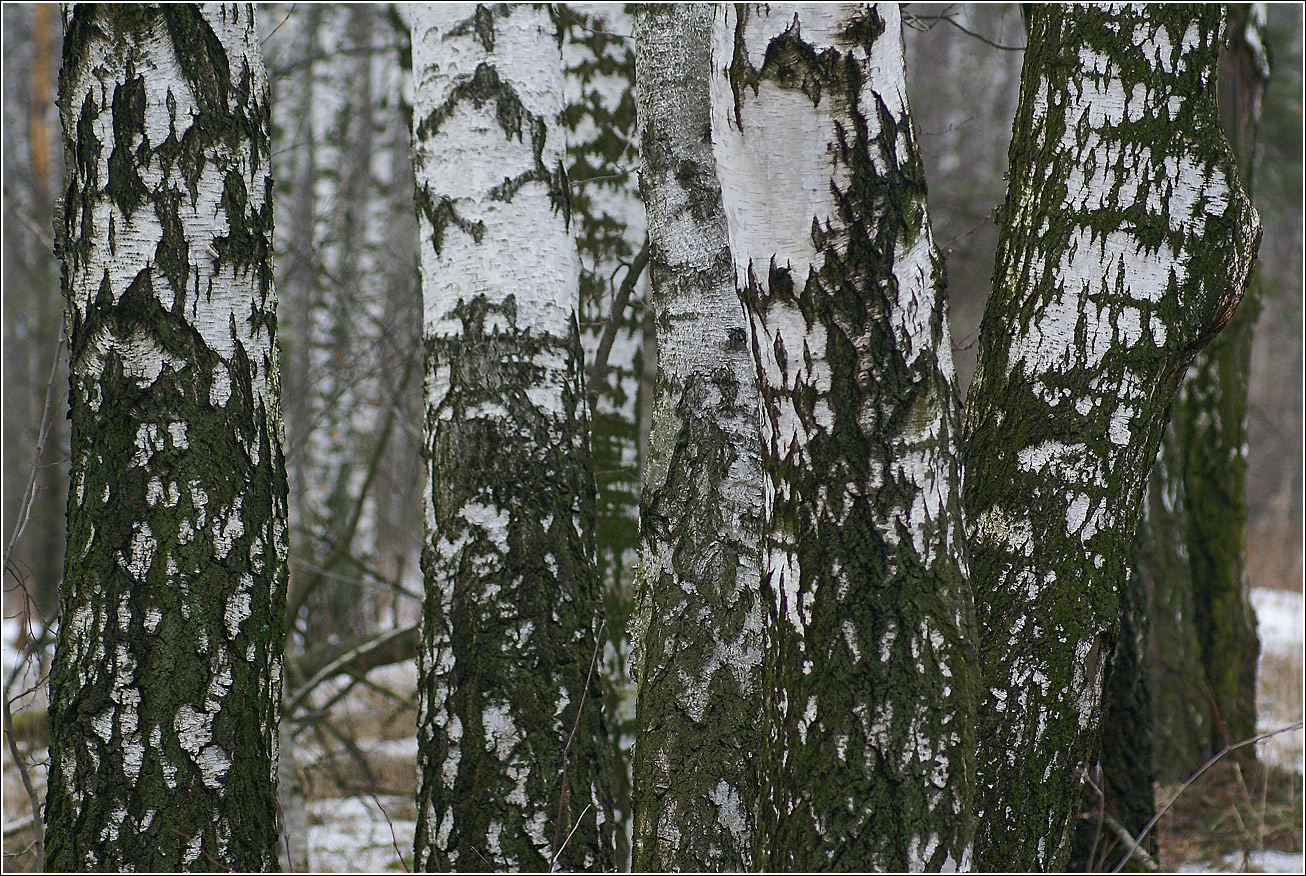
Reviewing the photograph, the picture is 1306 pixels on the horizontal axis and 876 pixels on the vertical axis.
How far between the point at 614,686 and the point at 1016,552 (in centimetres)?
200

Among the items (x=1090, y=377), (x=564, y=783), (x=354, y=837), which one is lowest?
(x=354, y=837)

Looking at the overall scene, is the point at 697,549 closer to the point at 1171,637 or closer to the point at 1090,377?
the point at 1090,377

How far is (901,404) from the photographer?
1590 millimetres

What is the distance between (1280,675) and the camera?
→ 7062 millimetres

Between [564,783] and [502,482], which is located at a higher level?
[502,482]

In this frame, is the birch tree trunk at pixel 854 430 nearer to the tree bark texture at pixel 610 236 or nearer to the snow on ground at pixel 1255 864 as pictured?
the tree bark texture at pixel 610 236

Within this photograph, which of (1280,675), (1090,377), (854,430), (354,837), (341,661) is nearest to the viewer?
(854,430)

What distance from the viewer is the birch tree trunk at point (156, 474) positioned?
6.10 ft

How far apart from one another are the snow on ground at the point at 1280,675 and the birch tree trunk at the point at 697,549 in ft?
10.9

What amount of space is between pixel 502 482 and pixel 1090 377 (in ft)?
4.25

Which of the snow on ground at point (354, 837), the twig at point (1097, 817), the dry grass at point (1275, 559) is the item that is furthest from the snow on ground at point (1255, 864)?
the dry grass at point (1275, 559)

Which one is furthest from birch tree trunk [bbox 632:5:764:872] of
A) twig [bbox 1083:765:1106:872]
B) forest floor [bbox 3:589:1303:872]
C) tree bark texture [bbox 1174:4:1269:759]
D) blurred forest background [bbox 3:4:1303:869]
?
tree bark texture [bbox 1174:4:1269:759]

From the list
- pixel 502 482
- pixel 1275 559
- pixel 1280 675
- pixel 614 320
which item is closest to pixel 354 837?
pixel 614 320

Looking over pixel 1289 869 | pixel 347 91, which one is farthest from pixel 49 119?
pixel 1289 869
